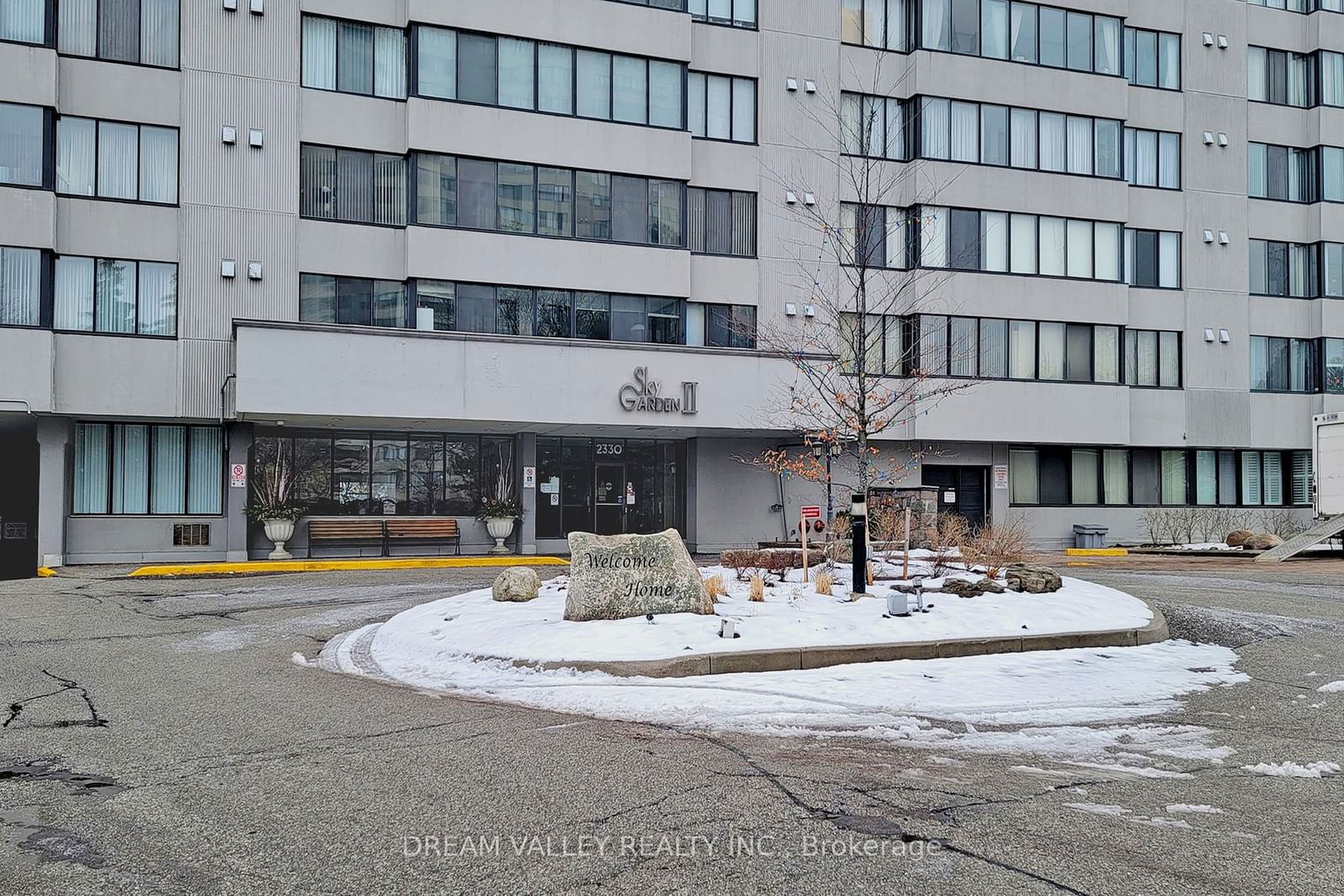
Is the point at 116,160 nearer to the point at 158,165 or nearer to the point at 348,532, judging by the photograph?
the point at 158,165

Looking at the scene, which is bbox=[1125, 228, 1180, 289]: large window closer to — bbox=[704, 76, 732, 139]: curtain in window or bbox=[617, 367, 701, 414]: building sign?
bbox=[704, 76, 732, 139]: curtain in window

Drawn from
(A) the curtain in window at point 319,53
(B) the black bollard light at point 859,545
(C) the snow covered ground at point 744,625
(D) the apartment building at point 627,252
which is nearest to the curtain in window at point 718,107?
(D) the apartment building at point 627,252

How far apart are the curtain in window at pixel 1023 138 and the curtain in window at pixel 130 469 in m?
25.0

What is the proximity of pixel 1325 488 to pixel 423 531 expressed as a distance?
22389 mm

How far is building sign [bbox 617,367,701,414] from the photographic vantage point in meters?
26.5

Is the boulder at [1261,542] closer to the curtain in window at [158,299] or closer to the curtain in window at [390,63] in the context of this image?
the curtain in window at [390,63]

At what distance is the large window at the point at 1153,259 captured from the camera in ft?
116

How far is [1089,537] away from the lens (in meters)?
33.4

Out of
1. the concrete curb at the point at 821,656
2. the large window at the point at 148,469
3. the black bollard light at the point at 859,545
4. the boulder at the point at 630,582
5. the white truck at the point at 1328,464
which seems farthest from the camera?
the white truck at the point at 1328,464

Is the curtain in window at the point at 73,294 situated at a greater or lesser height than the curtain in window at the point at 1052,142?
lesser

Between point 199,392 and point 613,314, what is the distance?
10.00 m

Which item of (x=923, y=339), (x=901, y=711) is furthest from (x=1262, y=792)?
(x=923, y=339)

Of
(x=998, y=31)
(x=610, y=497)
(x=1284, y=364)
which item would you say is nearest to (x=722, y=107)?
(x=998, y=31)

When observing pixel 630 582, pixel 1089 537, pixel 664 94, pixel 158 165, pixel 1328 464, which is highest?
pixel 664 94
